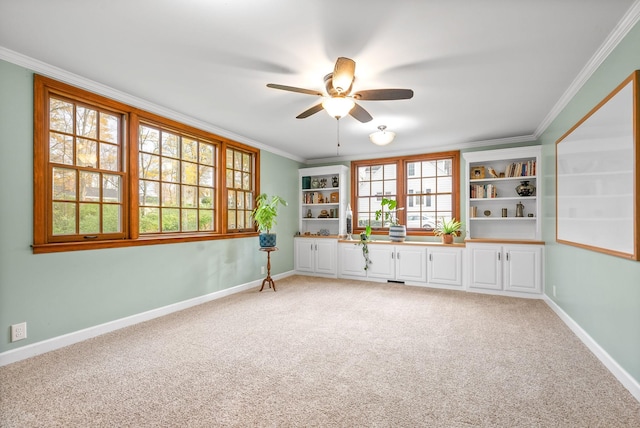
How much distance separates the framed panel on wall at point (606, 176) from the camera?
193 cm

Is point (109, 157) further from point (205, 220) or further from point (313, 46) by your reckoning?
point (313, 46)

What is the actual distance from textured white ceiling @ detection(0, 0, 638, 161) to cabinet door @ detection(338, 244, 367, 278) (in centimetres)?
278

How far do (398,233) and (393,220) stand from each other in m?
0.45

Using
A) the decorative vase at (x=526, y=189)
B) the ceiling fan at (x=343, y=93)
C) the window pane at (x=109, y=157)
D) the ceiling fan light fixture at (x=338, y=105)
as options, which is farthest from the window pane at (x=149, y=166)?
the decorative vase at (x=526, y=189)

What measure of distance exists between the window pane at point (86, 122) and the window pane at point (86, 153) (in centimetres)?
7

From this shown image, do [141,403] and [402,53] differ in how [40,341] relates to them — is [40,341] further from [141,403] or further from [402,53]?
[402,53]

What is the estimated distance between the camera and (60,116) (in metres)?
2.81

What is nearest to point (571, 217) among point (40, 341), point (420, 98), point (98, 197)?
point (420, 98)

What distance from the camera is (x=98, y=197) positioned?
307cm

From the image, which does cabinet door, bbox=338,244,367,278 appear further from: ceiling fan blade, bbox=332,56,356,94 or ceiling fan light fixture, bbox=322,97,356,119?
ceiling fan blade, bbox=332,56,356,94

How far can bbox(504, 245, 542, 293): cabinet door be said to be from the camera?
14.1ft

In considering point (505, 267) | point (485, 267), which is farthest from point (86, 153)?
point (505, 267)

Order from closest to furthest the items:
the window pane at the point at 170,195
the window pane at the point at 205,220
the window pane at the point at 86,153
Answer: the window pane at the point at 86,153 < the window pane at the point at 170,195 < the window pane at the point at 205,220

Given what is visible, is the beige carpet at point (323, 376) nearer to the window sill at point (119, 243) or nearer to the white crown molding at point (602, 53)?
the window sill at point (119, 243)
